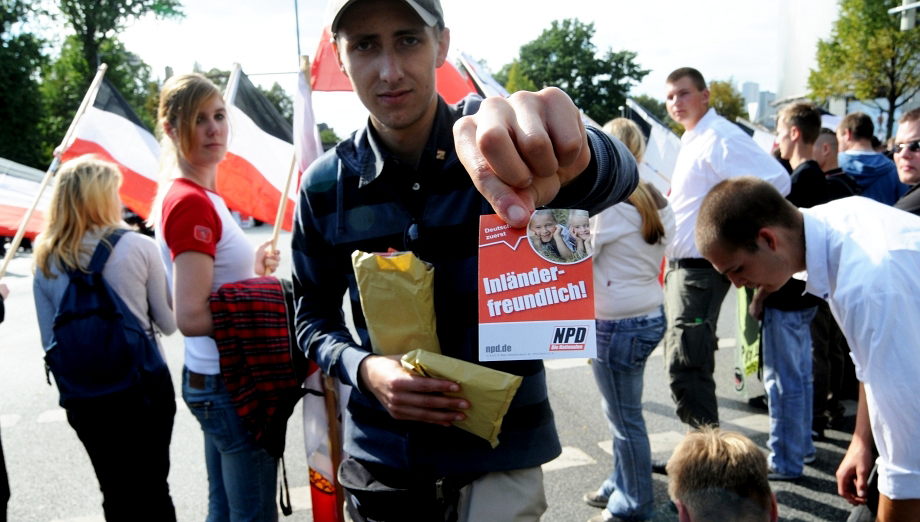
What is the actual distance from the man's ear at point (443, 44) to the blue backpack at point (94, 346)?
180cm

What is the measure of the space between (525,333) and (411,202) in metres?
0.62

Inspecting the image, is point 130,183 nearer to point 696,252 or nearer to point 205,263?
point 205,263

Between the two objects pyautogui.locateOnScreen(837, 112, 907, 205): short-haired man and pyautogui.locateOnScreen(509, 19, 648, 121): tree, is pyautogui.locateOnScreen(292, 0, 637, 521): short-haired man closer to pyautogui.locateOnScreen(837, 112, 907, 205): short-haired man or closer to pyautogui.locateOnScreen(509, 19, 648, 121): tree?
pyautogui.locateOnScreen(837, 112, 907, 205): short-haired man

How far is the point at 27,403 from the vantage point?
559 centimetres

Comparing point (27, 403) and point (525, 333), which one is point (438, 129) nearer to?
point (525, 333)

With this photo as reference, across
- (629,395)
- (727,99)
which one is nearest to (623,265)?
(629,395)

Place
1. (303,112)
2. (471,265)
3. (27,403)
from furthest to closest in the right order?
(27,403)
(303,112)
(471,265)

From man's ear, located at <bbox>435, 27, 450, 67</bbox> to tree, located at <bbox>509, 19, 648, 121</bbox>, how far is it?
55.2 metres

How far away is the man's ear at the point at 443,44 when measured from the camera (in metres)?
1.70

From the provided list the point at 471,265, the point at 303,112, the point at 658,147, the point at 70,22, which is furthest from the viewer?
the point at 70,22

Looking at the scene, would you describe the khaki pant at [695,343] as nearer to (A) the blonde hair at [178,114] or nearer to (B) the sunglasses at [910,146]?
(B) the sunglasses at [910,146]

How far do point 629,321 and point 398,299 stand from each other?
229 centimetres

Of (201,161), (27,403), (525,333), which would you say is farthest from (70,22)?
(525,333)

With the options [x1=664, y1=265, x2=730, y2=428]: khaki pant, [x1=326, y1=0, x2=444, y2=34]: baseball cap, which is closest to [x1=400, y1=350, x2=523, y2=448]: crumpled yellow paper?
[x1=326, y1=0, x2=444, y2=34]: baseball cap
